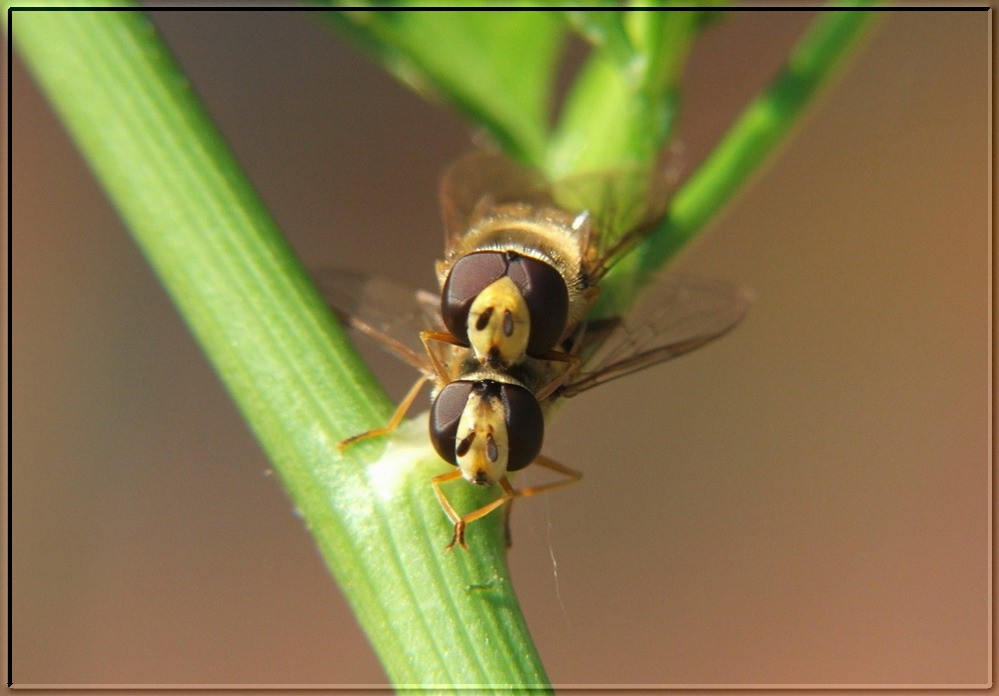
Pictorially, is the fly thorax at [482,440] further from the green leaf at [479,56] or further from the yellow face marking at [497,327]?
the green leaf at [479,56]

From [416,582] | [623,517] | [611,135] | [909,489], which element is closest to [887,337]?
[909,489]

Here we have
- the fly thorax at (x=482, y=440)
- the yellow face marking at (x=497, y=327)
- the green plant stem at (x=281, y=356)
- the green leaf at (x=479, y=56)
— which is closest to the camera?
the green plant stem at (x=281, y=356)

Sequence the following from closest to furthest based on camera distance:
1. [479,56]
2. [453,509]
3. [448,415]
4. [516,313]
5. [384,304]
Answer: [453,509], [448,415], [516,313], [479,56], [384,304]

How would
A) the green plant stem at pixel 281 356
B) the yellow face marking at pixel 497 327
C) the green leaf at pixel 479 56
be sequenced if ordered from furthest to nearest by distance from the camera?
the green leaf at pixel 479 56 → the yellow face marking at pixel 497 327 → the green plant stem at pixel 281 356

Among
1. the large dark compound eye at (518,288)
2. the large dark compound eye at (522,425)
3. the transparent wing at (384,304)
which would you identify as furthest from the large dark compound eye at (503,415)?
the transparent wing at (384,304)

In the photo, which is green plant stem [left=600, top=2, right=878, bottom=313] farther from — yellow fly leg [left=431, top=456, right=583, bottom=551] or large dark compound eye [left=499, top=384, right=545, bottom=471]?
yellow fly leg [left=431, top=456, right=583, bottom=551]

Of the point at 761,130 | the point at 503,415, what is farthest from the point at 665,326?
the point at 503,415

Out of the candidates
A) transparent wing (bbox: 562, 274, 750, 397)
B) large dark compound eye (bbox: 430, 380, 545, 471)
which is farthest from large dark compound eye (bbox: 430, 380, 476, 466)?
transparent wing (bbox: 562, 274, 750, 397)

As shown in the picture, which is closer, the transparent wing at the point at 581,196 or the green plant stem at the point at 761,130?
the green plant stem at the point at 761,130

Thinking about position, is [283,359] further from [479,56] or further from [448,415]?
[479,56]
